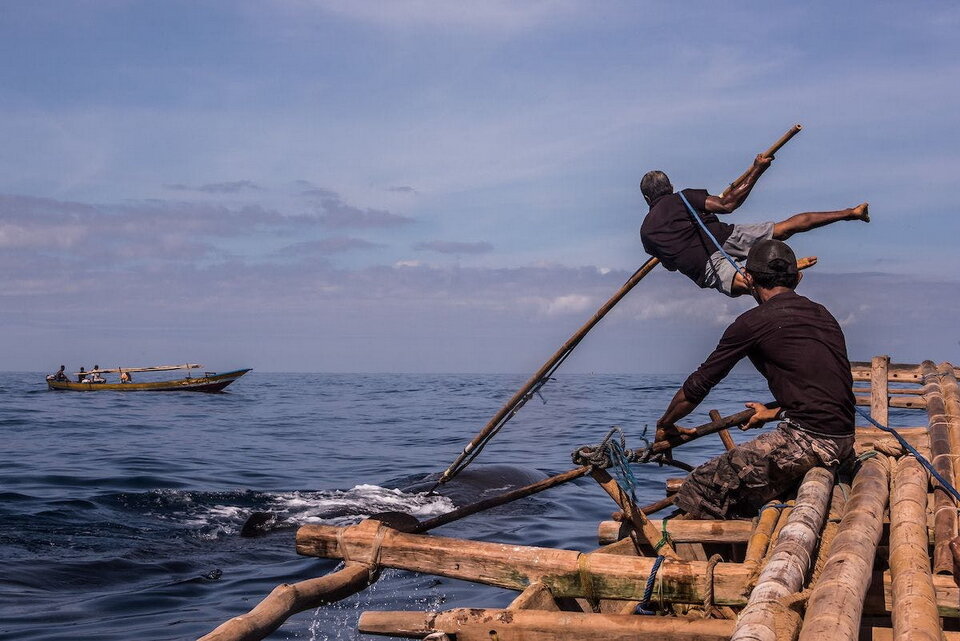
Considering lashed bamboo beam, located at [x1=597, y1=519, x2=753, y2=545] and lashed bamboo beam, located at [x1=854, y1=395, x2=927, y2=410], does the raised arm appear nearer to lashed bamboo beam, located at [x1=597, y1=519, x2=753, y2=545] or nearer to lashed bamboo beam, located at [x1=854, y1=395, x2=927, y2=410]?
lashed bamboo beam, located at [x1=597, y1=519, x2=753, y2=545]

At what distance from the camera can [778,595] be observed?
13.1ft

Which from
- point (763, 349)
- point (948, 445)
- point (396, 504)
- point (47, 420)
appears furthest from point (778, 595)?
point (47, 420)

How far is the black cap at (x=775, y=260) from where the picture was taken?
6418mm

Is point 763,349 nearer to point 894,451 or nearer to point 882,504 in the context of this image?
point 882,504

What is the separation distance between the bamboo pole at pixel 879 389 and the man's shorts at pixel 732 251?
348 cm

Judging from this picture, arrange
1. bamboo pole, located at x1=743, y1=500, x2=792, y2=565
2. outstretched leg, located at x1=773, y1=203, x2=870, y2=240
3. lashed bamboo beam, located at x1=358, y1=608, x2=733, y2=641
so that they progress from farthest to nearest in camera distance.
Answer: outstretched leg, located at x1=773, y1=203, x2=870, y2=240
bamboo pole, located at x1=743, y1=500, x2=792, y2=565
lashed bamboo beam, located at x1=358, y1=608, x2=733, y2=641

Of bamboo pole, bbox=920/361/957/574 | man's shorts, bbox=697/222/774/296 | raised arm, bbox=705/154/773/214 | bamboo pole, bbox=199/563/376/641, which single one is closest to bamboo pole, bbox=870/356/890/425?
bamboo pole, bbox=920/361/957/574

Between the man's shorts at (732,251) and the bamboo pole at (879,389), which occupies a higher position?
the man's shorts at (732,251)

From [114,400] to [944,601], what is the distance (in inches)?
2140

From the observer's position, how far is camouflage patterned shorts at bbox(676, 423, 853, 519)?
20.7 ft

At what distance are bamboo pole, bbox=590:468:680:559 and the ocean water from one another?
4055 millimetres

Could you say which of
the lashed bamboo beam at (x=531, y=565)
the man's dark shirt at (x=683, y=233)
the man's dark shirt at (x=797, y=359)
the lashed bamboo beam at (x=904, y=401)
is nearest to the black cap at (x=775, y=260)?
the man's dark shirt at (x=797, y=359)

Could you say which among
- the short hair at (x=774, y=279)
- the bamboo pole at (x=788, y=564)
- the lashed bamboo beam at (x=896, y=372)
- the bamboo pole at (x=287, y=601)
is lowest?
the bamboo pole at (x=287, y=601)

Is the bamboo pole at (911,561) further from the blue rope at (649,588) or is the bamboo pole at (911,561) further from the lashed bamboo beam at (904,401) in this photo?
the lashed bamboo beam at (904,401)
